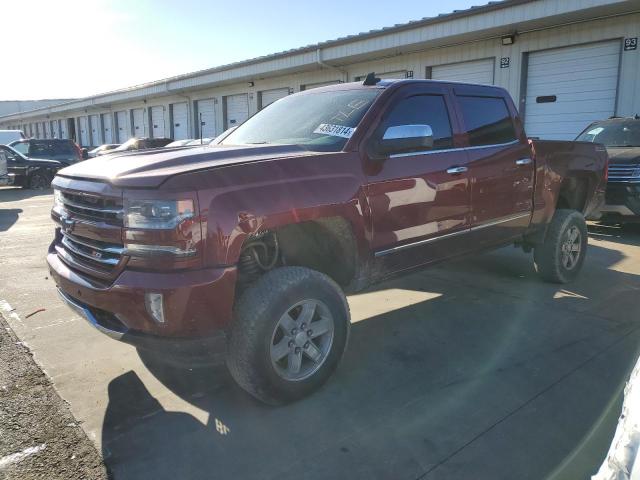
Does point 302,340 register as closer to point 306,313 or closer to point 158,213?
point 306,313

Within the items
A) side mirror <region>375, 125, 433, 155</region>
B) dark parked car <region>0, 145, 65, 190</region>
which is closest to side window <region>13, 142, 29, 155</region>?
dark parked car <region>0, 145, 65, 190</region>

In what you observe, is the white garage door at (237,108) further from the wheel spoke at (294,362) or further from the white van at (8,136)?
the wheel spoke at (294,362)

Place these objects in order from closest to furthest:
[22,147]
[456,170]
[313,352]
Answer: [313,352], [456,170], [22,147]

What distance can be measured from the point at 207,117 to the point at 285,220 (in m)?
25.6

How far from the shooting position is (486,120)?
4.67 metres

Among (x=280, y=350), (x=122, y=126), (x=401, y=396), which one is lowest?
(x=401, y=396)

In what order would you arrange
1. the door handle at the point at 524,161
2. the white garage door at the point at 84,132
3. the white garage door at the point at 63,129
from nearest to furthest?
1. the door handle at the point at 524,161
2. the white garage door at the point at 84,132
3. the white garage door at the point at 63,129

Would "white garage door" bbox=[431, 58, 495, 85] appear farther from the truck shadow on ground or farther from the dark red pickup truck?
the truck shadow on ground

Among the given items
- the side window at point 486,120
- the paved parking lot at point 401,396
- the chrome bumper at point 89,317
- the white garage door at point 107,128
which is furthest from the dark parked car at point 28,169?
the white garage door at point 107,128

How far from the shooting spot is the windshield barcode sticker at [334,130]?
3.57 metres

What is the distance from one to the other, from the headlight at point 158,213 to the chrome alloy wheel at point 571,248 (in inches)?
170

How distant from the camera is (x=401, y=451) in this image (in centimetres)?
271

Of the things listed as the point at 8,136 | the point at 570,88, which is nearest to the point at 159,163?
the point at 570,88

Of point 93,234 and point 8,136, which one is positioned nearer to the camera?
point 93,234
